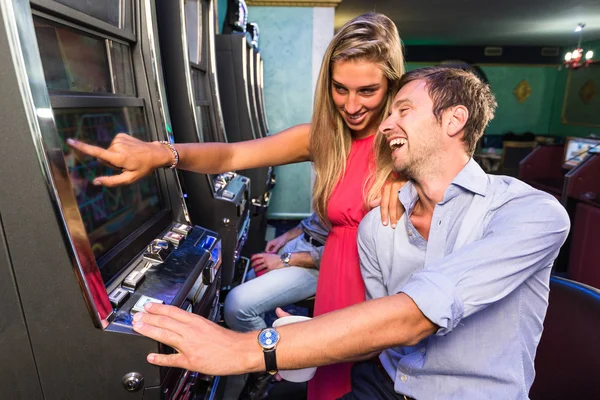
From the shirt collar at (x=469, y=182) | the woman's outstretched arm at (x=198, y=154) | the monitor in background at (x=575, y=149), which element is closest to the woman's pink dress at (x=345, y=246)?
the woman's outstretched arm at (x=198, y=154)

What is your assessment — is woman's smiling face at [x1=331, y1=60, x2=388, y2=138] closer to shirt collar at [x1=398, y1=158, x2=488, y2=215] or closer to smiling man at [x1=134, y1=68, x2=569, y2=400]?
smiling man at [x1=134, y1=68, x2=569, y2=400]

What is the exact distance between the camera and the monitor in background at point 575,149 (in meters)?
4.69

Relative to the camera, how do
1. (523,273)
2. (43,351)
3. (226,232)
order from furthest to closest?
(226,232), (523,273), (43,351)

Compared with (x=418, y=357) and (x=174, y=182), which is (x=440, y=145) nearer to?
(x=418, y=357)

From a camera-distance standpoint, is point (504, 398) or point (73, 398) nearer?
point (73, 398)

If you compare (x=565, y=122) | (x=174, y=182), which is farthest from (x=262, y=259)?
(x=565, y=122)

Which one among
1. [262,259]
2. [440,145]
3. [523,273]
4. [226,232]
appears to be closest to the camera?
[523,273]

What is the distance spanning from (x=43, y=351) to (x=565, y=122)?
12645 millimetres

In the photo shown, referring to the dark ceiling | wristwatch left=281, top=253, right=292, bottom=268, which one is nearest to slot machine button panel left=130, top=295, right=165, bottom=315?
wristwatch left=281, top=253, right=292, bottom=268

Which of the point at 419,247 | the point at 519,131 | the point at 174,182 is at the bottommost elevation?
the point at 519,131

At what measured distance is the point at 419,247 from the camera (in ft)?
3.64

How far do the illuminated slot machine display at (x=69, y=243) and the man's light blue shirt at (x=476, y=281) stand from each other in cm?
49

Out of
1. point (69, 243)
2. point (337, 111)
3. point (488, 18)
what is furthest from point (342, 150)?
point (488, 18)

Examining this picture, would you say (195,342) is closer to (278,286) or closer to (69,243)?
(69,243)
